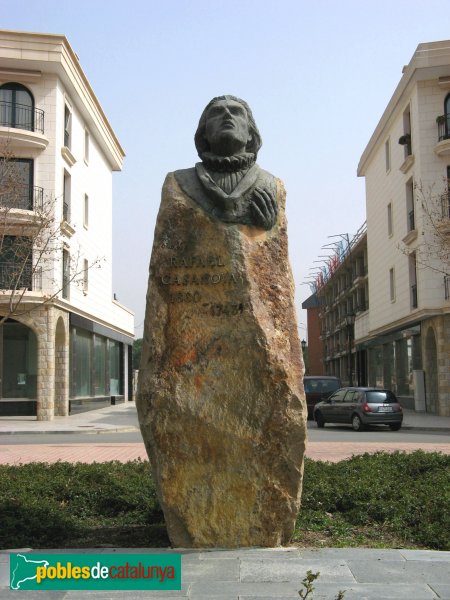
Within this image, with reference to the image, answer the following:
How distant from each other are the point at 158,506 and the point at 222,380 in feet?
7.72

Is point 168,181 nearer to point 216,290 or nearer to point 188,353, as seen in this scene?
point 216,290

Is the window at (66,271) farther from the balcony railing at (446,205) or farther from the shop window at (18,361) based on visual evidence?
the balcony railing at (446,205)

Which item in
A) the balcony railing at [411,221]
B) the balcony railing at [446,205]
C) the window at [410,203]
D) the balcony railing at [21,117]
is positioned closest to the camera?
the balcony railing at [446,205]

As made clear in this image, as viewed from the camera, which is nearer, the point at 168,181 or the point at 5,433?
the point at 168,181

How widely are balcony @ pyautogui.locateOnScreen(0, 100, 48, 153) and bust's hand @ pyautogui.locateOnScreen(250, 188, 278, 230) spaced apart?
70.4ft

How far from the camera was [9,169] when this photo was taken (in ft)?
55.3

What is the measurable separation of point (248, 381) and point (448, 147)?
23.9 metres

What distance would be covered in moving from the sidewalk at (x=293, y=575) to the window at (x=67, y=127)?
82.5 ft

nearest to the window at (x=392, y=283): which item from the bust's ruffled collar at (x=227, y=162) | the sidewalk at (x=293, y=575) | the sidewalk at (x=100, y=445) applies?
the sidewalk at (x=100, y=445)

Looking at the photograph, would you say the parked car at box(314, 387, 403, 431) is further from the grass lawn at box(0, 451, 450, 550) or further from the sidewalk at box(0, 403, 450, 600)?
the sidewalk at box(0, 403, 450, 600)

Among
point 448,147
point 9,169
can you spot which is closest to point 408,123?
point 448,147

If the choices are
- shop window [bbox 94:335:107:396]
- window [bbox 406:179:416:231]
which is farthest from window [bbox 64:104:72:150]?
window [bbox 406:179:416:231]

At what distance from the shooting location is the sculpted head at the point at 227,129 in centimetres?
602

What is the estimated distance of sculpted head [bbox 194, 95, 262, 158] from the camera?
602 cm
